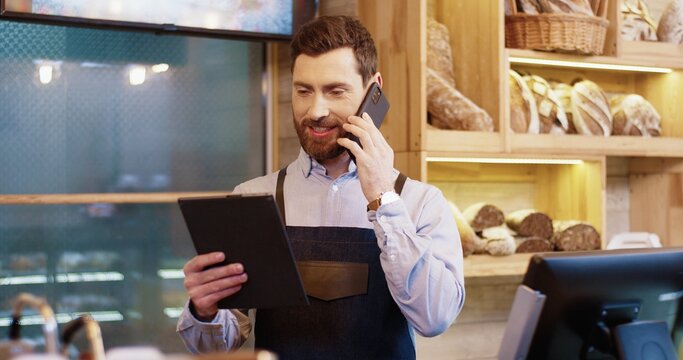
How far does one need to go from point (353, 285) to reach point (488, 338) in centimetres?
A: 159

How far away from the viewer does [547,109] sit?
3.33m

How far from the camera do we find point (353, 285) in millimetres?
2076

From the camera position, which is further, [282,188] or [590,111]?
[590,111]

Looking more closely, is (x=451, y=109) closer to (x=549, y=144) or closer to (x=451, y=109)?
(x=451, y=109)

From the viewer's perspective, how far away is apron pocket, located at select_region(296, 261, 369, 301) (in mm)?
2061

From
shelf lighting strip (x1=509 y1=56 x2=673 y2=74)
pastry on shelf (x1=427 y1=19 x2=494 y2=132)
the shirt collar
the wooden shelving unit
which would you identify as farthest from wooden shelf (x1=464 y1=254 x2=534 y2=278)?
the shirt collar

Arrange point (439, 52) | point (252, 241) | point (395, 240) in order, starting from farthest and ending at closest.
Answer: point (439, 52) → point (395, 240) → point (252, 241)

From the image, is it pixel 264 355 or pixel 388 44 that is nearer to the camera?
pixel 264 355

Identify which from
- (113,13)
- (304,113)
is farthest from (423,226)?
(113,13)

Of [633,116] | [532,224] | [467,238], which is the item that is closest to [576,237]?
[532,224]

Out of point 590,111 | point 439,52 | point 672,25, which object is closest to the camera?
point 439,52

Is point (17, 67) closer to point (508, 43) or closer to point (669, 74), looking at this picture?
point (508, 43)

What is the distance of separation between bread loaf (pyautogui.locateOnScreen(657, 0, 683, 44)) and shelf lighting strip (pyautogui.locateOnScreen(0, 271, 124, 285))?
2289mm

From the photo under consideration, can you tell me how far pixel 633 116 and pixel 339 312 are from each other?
6.35 feet
